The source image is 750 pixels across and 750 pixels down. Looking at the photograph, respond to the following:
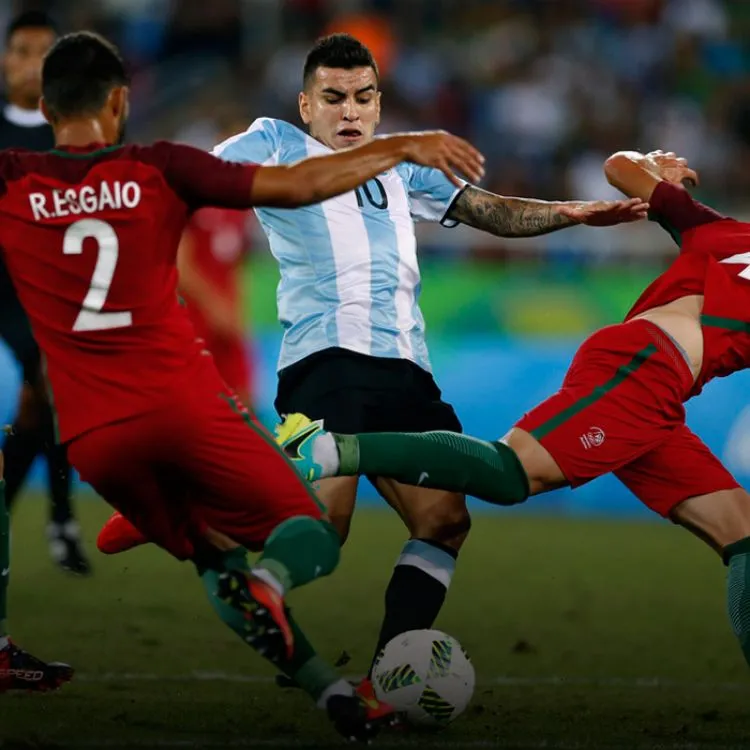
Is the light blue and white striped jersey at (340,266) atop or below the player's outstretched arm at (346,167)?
below

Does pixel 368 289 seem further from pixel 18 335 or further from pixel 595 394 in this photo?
pixel 18 335

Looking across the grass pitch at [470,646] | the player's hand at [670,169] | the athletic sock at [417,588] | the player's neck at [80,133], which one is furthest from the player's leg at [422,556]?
the player's neck at [80,133]

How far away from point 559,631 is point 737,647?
32.5 inches

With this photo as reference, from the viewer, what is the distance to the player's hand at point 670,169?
5.71 metres

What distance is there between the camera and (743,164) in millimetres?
14805

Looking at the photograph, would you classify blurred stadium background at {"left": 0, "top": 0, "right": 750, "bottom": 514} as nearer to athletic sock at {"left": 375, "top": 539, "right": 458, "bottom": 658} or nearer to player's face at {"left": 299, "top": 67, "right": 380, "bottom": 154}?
player's face at {"left": 299, "top": 67, "right": 380, "bottom": 154}

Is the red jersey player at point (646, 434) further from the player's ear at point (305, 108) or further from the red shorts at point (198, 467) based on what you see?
the player's ear at point (305, 108)

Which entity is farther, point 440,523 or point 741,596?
point 440,523

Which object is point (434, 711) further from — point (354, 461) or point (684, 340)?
point (684, 340)

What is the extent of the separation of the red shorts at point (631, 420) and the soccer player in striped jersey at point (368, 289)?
20.5 inches

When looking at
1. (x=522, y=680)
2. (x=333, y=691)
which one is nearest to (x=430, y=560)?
(x=522, y=680)

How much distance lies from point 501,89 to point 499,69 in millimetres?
361

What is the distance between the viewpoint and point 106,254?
14.0 ft

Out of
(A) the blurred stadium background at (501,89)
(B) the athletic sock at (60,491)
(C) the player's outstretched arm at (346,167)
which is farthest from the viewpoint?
(A) the blurred stadium background at (501,89)
